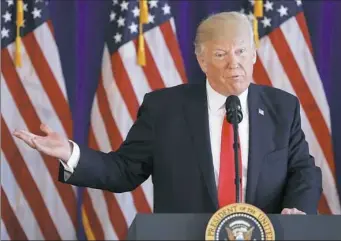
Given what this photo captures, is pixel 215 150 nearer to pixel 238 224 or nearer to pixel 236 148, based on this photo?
pixel 236 148

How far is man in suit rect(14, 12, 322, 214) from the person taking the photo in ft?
7.89

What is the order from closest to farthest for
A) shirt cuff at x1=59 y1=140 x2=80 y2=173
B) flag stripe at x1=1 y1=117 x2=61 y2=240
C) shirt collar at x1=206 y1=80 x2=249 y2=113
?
shirt cuff at x1=59 y1=140 x2=80 y2=173
shirt collar at x1=206 y1=80 x2=249 y2=113
flag stripe at x1=1 y1=117 x2=61 y2=240

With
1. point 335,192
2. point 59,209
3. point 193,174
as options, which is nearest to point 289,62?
point 335,192

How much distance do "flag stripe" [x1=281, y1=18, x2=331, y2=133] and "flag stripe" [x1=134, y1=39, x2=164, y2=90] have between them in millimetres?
816

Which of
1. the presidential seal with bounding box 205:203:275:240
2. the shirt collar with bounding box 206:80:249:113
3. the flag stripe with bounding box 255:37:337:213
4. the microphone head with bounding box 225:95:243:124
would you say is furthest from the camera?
the flag stripe with bounding box 255:37:337:213

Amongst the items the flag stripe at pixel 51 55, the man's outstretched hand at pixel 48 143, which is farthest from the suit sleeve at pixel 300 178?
the flag stripe at pixel 51 55

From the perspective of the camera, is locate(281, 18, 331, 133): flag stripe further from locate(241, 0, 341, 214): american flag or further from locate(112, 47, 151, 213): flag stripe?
locate(112, 47, 151, 213): flag stripe

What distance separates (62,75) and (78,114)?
0.87 ft

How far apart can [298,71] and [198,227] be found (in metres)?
2.60

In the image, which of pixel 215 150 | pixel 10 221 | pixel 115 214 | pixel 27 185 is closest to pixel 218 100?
pixel 215 150

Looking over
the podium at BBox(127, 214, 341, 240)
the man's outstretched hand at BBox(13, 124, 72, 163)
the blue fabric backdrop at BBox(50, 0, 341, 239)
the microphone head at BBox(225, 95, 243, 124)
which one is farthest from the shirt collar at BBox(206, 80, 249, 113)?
the blue fabric backdrop at BBox(50, 0, 341, 239)

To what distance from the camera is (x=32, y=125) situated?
14.0ft

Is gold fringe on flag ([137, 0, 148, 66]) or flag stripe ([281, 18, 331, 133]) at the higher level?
gold fringe on flag ([137, 0, 148, 66])

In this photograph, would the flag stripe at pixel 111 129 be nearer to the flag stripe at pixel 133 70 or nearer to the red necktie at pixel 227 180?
the flag stripe at pixel 133 70
